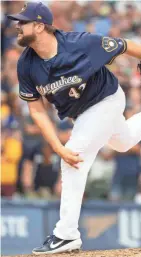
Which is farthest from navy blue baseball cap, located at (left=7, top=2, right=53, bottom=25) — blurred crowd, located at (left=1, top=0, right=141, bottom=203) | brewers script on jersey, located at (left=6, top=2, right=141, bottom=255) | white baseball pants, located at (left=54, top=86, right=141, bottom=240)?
blurred crowd, located at (left=1, top=0, right=141, bottom=203)

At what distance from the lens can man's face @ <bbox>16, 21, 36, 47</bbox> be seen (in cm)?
554

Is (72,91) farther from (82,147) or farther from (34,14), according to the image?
(34,14)

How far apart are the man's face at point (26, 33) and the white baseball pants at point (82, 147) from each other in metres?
0.85

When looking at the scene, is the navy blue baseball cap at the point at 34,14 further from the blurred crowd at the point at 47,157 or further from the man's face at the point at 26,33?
the blurred crowd at the point at 47,157

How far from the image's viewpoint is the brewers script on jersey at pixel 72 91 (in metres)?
5.61

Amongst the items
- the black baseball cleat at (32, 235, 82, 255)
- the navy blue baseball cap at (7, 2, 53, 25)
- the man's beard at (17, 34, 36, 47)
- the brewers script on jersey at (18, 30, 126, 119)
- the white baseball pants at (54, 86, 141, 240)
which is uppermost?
the navy blue baseball cap at (7, 2, 53, 25)

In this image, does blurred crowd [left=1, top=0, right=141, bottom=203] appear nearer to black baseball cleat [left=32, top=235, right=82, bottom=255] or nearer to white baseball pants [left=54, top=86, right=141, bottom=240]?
black baseball cleat [left=32, top=235, right=82, bottom=255]

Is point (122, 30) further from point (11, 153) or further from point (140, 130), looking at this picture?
point (140, 130)

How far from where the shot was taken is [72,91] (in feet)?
18.7

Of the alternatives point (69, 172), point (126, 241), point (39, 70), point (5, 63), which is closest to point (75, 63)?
point (39, 70)

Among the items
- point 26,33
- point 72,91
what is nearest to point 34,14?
point 26,33

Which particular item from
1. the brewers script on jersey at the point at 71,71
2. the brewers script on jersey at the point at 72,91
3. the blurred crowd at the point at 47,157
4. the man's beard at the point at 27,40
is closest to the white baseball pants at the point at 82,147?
the brewers script on jersey at the point at 72,91

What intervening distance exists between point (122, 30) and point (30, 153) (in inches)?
122

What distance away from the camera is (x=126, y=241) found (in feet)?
31.3
